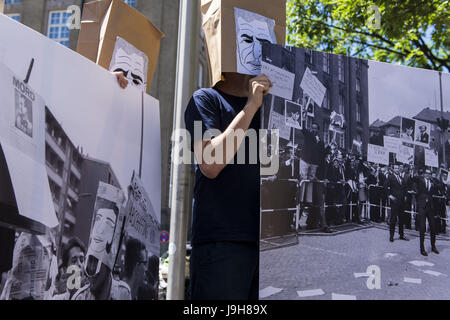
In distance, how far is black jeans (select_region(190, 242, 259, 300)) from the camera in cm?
151

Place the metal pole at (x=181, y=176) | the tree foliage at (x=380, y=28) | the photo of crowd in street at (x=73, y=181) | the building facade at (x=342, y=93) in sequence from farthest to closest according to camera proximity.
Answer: the tree foliage at (x=380, y=28) → the metal pole at (x=181, y=176) → the building facade at (x=342, y=93) → the photo of crowd in street at (x=73, y=181)

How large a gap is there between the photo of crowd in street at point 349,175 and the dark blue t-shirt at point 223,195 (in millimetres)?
55

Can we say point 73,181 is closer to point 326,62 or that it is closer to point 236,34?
point 236,34

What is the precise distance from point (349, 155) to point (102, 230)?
101 centimetres

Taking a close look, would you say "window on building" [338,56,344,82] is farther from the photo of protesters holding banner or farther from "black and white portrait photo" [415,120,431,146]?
the photo of protesters holding banner

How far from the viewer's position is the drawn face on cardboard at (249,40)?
1.76 meters

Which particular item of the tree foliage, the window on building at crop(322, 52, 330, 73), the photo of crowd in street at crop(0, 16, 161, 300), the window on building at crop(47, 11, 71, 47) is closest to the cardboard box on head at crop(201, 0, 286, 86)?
the window on building at crop(322, 52, 330, 73)

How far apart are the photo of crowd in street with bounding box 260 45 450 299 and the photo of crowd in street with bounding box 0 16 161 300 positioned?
64 centimetres

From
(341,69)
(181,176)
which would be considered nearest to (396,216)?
(341,69)

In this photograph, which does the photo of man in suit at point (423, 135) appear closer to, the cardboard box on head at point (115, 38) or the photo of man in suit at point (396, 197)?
the photo of man in suit at point (396, 197)

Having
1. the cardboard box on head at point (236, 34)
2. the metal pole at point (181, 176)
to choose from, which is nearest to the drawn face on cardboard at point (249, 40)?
the cardboard box on head at point (236, 34)

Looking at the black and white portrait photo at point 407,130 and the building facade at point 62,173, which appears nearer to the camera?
the building facade at point 62,173

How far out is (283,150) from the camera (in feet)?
5.37

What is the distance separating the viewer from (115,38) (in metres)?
2.09
